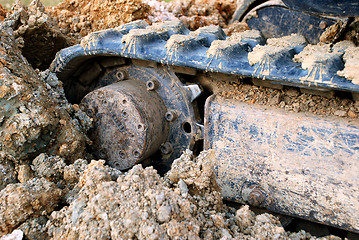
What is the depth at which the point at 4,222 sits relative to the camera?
1133 millimetres

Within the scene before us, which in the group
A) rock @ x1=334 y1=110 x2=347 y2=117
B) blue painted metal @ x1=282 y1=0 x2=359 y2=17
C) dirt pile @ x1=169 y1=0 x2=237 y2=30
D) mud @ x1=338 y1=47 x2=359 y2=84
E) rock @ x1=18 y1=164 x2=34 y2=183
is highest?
blue painted metal @ x1=282 y1=0 x2=359 y2=17

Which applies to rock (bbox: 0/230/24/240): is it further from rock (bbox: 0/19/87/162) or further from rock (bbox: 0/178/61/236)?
rock (bbox: 0/19/87/162)

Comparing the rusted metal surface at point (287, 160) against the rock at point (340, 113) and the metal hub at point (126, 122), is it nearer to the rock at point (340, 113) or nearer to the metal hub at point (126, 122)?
the rock at point (340, 113)

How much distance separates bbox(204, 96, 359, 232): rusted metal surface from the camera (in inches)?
51.6

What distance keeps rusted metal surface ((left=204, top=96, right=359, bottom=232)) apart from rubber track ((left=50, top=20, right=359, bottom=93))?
192mm

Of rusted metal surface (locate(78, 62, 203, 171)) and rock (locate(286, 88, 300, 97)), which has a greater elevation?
rock (locate(286, 88, 300, 97))

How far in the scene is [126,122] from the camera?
68.0 inches

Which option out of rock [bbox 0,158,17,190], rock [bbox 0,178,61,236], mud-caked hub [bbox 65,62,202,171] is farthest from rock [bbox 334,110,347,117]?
rock [bbox 0,158,17,190]

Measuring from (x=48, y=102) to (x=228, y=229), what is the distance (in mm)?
980

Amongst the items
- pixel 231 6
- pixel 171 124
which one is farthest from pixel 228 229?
pixel 231 6

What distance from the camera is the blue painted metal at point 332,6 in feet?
3.74

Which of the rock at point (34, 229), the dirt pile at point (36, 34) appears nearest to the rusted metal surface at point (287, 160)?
the rock at point (34, 229)

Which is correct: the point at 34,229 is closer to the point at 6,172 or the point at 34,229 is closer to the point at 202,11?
the point at 6,172

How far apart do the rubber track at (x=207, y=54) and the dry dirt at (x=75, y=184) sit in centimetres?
20
